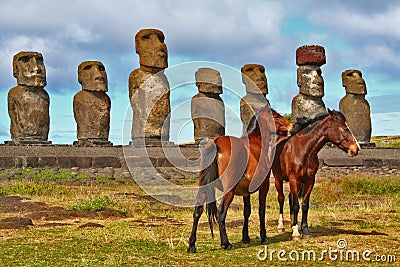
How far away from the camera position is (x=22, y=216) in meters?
11.5

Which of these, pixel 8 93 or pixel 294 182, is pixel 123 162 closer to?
pixel 8 93

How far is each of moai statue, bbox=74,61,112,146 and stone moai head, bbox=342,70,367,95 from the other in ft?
36.6

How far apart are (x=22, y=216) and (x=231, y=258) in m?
5.57

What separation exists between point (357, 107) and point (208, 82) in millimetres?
7184

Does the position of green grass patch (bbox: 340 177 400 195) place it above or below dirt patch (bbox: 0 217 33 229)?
above

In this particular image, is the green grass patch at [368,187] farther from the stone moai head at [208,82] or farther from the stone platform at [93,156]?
the stone moai head at [208,82]

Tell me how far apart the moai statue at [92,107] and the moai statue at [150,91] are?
1.05m

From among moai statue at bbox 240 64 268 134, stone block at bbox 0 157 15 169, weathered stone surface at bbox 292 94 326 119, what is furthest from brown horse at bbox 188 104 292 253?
moai statue at bbox 240 64 268 134

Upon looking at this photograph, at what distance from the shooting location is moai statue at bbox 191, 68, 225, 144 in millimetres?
24047

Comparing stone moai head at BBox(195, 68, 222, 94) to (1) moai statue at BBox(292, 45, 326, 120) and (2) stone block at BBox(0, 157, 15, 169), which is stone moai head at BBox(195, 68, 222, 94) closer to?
(1) moai statue at BBox(292, 45, 326, 120)

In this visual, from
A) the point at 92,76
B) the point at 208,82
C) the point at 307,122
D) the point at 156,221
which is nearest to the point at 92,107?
the point at 92,76

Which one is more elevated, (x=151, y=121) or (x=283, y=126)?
(x=151, y=121)

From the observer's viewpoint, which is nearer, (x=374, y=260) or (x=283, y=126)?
(x=374, y=260)

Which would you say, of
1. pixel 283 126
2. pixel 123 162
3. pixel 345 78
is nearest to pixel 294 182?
pixel 283 126
